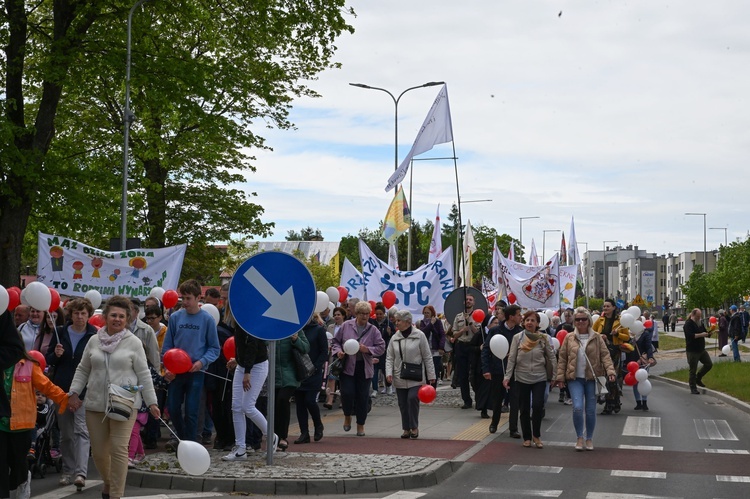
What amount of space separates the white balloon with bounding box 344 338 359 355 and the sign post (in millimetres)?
3797

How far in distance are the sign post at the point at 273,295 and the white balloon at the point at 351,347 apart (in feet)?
12.5

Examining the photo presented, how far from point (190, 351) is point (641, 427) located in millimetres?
7527

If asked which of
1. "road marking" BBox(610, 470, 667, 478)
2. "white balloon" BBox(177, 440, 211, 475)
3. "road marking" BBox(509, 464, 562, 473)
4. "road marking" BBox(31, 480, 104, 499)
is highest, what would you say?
"white balloon" BBox(177, 440, 211, 475)

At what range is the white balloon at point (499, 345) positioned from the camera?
47.6ft

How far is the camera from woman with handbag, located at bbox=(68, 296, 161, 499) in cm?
811

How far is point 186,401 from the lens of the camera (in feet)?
37.7

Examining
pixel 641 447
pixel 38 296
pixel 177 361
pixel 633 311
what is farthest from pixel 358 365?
pixel 633 311

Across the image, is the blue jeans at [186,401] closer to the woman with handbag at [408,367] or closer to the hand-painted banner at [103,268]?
the woman with handbag at [408,367]

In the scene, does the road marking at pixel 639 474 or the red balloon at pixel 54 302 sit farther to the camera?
the red balloon at pixel 54 302

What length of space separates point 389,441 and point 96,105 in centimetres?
2253

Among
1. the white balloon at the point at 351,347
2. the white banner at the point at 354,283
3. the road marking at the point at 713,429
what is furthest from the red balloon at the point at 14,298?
the white banner at the point at 354,283

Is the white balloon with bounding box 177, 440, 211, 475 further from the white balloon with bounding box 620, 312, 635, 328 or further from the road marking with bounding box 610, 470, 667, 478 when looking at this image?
the white balloon with bounding box 620, 312, 635, 328

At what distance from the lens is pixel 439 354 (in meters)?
22.0

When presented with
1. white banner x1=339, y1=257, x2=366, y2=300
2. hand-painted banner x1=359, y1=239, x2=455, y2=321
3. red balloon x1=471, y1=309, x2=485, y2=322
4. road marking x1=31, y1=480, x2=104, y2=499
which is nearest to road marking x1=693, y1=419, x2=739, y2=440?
red balloon x1=471, y1=309, x2=485, y2=322
